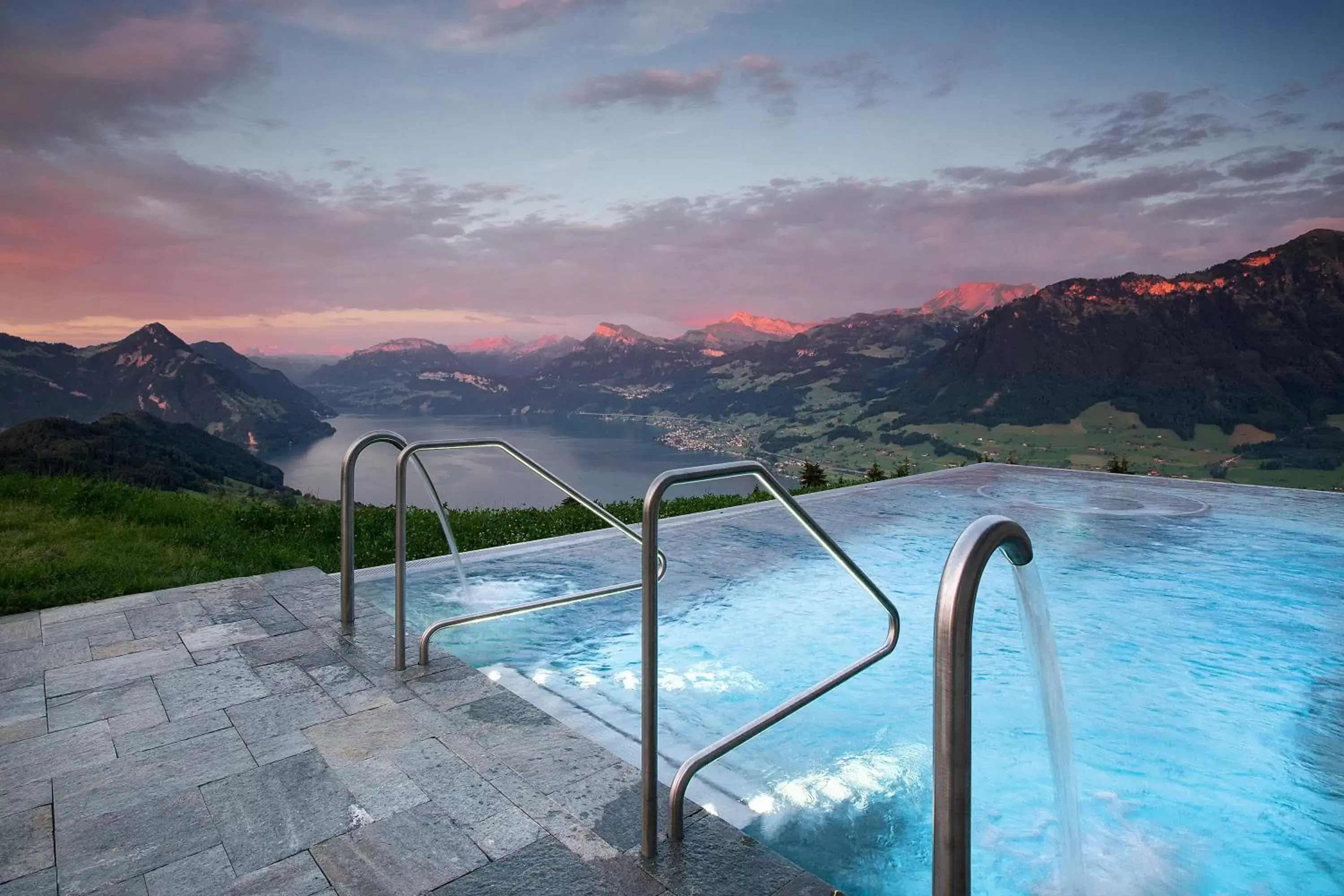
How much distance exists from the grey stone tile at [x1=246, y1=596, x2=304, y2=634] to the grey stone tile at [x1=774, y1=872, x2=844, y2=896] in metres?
3.41

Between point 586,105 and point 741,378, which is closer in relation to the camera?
point 586,105

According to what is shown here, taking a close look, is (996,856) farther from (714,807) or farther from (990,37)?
(990,37)

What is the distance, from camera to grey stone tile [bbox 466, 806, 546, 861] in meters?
2.27

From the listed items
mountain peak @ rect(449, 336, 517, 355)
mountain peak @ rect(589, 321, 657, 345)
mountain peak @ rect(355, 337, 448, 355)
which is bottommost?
mountain peak @ rect(355, 337, 448, 355)

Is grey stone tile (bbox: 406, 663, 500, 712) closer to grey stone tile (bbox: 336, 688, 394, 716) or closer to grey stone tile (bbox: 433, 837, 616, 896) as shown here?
grey stone tile (bbox: 336, 688, 394, 716)

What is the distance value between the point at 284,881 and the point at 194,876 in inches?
11.2

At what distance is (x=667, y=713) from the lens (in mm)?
3830

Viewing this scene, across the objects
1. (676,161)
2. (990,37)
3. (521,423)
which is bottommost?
(521,423)

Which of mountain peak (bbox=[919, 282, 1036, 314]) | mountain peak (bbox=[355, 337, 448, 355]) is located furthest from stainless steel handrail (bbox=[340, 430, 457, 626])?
mountain peak (bbox=[355, 337, 448, 355])

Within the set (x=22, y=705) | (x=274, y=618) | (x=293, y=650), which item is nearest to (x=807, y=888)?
(x=293, y=650)

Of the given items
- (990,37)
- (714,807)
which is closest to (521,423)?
(990,37)

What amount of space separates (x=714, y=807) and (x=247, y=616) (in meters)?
3.47

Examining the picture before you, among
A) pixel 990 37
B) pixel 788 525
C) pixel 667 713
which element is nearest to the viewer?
pixel 667 713

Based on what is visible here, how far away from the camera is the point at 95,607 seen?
4750 mm
